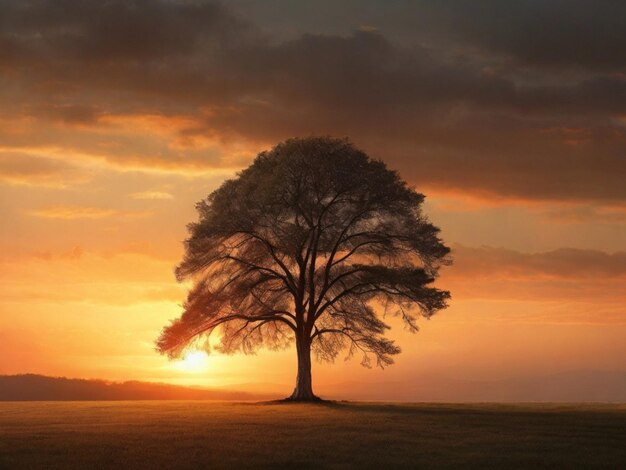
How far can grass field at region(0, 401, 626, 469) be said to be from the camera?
24.1 meters

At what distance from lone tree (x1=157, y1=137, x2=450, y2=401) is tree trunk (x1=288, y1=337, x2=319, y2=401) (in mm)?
62

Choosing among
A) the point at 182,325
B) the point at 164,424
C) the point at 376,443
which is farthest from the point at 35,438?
the point at 182,325

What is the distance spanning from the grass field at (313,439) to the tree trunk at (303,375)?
21.2ft

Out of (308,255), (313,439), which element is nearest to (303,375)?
(308,255)

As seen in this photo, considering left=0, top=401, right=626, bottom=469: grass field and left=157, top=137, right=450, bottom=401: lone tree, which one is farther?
left=157, top=137, right=450, bottom=401: lone tree

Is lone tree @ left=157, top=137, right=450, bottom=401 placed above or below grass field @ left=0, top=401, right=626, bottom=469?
above

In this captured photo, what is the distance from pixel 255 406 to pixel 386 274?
1043cm

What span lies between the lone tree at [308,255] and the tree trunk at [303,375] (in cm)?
6

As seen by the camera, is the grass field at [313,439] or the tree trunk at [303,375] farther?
the tree trunk at [303,375]

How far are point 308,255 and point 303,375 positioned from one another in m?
6.91

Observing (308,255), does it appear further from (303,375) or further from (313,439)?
(313,439)

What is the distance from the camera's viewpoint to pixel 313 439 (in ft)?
92.5

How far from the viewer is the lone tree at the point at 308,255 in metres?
46.5

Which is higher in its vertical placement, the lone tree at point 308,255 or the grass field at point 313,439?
the lone tree at point 308,255
